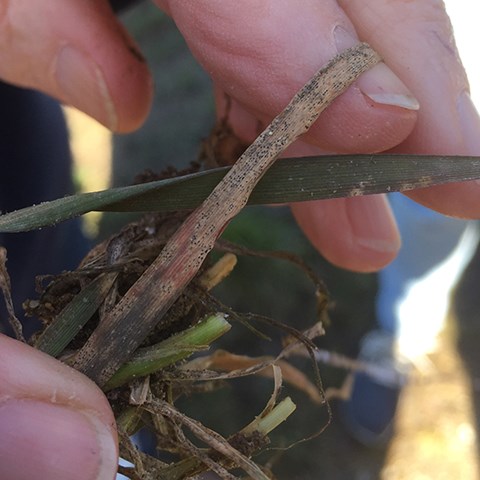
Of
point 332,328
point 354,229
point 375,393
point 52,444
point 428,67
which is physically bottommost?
point 375,393

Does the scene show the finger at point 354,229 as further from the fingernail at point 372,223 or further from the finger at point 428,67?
the finger at point 428,67

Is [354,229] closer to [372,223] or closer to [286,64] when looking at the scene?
[372,223]

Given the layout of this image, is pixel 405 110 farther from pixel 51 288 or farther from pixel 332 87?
pixel 51 288

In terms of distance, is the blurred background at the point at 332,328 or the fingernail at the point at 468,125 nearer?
the fingernail at the point at 468,125

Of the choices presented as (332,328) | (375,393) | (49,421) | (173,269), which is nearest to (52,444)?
(49,421)

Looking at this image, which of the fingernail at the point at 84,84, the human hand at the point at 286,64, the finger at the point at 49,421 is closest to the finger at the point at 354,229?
the human hand at the point at 286,64

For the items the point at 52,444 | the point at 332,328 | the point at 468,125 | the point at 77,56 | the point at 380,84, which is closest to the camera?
the point at 52,444

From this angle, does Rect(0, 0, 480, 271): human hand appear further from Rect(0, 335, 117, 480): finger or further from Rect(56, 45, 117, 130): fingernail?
Rect(0, 335, 117, 480): finger
